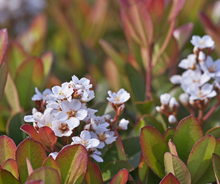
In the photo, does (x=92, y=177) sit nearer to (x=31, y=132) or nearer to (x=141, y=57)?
(x=31, y=132)

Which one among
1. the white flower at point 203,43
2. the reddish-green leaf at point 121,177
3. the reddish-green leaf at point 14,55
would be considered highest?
the reddish-green leaf at point 14,55

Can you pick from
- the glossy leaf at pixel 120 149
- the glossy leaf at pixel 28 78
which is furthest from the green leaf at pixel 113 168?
the glossy leaf at pixel 28 78

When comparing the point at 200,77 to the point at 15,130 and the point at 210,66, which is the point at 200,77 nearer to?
the point at 210,66

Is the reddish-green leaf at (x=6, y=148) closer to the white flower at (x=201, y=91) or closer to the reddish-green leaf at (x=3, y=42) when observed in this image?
the reddish-green leaf at (x=3, y=42)

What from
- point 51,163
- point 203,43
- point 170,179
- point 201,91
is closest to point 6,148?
point 51,163

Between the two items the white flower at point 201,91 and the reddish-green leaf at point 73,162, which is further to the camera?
the white flower at point 201,91

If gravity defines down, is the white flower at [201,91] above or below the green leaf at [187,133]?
above

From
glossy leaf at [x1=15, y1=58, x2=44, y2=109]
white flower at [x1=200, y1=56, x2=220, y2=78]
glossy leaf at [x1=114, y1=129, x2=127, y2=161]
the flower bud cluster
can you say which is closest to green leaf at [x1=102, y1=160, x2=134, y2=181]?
glossy leaf at [x1=114, y1=129, x2=127, y2=161]

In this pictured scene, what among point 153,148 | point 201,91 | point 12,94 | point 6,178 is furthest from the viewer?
point 12,94
